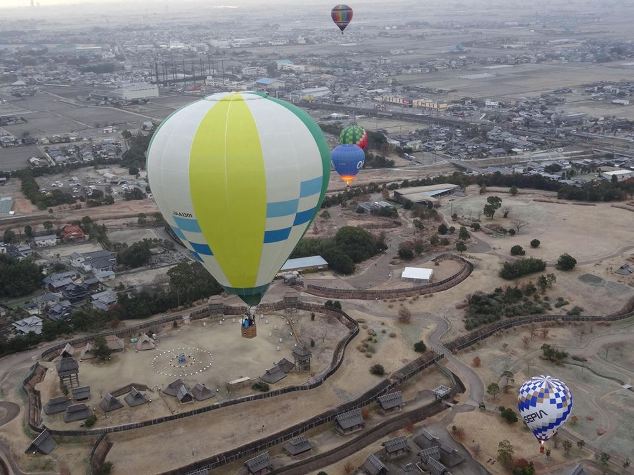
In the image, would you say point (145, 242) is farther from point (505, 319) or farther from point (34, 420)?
point (505, 319)

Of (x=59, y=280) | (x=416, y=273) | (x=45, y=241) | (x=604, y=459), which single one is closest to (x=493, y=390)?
(x=604, y=459)

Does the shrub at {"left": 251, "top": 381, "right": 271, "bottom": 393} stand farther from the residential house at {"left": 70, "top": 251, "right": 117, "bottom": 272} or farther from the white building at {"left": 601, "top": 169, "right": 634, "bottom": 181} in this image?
the white building at {"left": 601, "top": 169, "right": 634, "bottom": 181}

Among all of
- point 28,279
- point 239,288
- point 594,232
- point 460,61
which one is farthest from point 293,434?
point 460,61

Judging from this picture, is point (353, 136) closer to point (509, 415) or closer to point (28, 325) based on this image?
point (28, 325)

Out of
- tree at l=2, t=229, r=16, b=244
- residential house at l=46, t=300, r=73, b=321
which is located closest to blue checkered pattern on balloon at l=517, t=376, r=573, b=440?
residential house at l=46, t=300, r=73, b=321

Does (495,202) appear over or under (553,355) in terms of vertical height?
over
